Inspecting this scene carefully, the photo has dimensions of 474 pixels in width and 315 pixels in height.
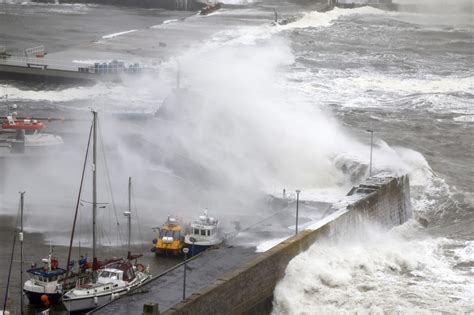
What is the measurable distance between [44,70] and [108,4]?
5254cm

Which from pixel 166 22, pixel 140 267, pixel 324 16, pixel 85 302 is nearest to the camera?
pixel 85 302

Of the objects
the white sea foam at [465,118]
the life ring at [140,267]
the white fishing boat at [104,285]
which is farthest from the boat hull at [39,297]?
the white sea foam at [465,118]

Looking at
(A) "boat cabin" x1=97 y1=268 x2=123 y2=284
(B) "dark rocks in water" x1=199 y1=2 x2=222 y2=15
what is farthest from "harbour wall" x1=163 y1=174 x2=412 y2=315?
(B) "dark rocks in water" x1=199 y1=2 x2=222 y2=15

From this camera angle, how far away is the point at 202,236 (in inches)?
1142

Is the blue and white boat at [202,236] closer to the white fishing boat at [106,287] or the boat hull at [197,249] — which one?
the boat hull at [197,249]

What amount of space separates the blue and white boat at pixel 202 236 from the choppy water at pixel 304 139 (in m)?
2.17

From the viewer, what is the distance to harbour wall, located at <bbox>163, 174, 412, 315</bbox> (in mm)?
24719

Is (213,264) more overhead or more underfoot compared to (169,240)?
more overhead

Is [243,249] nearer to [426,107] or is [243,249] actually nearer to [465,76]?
[426,107]

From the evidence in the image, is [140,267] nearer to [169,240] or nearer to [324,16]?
[169,240]

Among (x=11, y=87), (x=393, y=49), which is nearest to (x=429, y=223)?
(x=11, y=87)

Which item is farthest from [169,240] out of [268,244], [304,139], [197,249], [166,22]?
[166,22]

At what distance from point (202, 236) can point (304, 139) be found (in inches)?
604

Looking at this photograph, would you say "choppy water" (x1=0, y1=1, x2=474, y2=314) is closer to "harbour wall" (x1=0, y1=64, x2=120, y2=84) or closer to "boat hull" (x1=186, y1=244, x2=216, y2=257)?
"harbour wall" (x1=0, y1=64, x2=120, y2=84)
